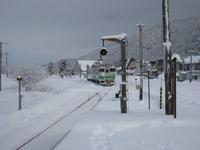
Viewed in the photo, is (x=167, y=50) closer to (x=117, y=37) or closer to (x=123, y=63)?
(x=123, y=63)

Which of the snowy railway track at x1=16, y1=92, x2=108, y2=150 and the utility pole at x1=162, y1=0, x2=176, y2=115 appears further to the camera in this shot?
the utility pole at x1=162, y1=0, x2=176, y2=115

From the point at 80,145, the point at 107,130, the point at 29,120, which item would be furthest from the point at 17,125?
the point at 80,145

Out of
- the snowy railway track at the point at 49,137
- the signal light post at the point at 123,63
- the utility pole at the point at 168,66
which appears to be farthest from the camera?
the signal light post at the point at 123,63

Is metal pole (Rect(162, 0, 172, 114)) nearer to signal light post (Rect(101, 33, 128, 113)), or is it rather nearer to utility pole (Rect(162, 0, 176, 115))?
utility pole (Rect(162, 0, 176, 115))

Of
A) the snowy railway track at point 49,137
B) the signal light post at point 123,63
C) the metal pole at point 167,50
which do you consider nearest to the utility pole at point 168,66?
the metal pole at point 167,50

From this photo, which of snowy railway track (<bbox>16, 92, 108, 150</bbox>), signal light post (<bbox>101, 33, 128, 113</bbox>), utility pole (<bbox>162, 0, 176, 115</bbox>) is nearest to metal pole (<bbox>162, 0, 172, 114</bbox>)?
utility pole (<bbox>162, 0, 176, 115</bbox>)

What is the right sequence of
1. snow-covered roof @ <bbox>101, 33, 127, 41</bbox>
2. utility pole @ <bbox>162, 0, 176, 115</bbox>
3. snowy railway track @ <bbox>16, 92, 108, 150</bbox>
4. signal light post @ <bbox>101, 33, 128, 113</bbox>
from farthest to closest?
snow-covered roof @ <bbox>101, 33, 127, 41</bbox> < signal light post @ <bbox>101, 33, 128, 113</bbox> < utility pole @ <bbox>162, 0, 176, 115</bbox> < snowy railway track @ <bbox>16, 92, 108, 150</bbox>

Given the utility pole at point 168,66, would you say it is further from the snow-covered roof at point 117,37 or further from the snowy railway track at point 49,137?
the snowy railway track at point 49,137

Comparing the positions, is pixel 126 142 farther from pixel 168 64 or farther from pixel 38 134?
pixel 168 64

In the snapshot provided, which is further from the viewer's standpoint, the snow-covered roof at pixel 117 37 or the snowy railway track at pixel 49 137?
the snow-covered roof at pixel 117 37

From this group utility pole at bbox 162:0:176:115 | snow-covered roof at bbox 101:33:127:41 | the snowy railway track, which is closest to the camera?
the snowy railway track

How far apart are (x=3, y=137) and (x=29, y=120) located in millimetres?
4852

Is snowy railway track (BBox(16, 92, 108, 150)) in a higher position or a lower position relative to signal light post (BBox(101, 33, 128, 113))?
lower

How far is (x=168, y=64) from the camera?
1588cm
